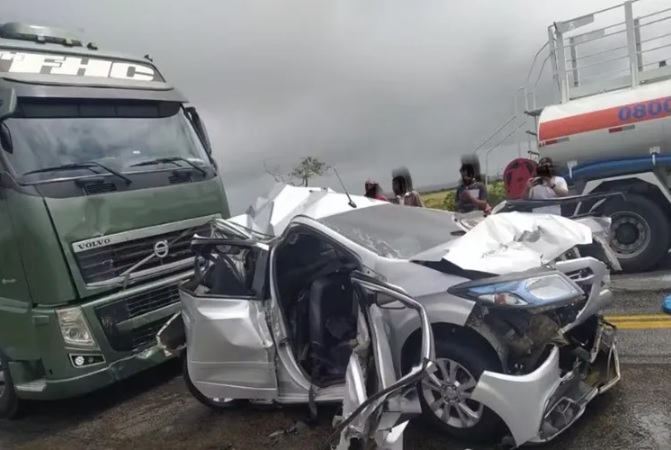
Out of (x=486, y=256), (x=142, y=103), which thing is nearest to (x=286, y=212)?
(x=486, y=256)

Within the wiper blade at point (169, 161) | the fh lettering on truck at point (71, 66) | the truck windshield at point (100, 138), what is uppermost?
the fh lettering on truck at point (71, 66)

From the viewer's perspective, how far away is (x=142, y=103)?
647 centimetres

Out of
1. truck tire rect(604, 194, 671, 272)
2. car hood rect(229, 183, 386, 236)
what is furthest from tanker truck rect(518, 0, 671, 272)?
car hood rect(229, 183, 386, 236)

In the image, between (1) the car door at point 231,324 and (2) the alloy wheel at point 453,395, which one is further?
(1) the car door at point 231,324

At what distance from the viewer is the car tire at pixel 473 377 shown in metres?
3.52

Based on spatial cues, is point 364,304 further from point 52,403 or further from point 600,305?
point 52,403

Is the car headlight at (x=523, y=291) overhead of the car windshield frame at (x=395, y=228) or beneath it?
beneath

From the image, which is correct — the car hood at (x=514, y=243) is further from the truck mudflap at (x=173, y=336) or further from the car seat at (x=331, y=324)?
the truck mudflap at (x=173, y=336)

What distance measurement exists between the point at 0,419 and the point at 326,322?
3.87m

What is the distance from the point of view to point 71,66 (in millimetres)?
6047

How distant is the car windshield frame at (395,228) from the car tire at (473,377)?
65 cm

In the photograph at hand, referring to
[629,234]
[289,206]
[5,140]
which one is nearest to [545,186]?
[629,234]

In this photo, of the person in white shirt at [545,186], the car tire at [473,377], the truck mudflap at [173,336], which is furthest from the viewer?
the person in white shirt at [545,186]

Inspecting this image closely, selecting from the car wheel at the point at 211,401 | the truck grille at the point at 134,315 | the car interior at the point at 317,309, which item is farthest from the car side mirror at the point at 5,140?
the car interior at the point at 317,309
